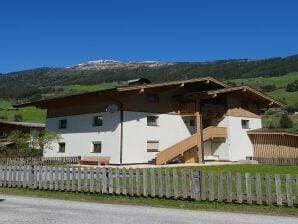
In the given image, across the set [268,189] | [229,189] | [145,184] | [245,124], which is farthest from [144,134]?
[268,189]

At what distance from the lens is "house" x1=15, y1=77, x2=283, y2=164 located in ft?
104

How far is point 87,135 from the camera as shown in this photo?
3356 cm

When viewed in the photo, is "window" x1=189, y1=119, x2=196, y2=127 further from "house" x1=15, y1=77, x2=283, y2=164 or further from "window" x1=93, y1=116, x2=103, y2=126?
"window" x1=93, y1=116, x2=103, y2=126

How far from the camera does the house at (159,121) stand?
31594 millimetres

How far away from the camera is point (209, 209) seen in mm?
11211

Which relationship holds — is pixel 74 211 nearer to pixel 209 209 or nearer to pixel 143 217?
pixel 143 217

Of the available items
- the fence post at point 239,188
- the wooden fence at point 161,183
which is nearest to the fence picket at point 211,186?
the wooden fence at point 161,183

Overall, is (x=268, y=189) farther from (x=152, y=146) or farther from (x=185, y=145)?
(x=152, y=146)

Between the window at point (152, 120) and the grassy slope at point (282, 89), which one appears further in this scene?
the grassy slope at point (282, 89)

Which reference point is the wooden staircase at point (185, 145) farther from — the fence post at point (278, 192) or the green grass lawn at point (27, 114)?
the green grass lawn at point (27, 114)

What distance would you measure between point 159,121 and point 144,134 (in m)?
2.04

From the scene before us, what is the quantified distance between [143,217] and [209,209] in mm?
2379

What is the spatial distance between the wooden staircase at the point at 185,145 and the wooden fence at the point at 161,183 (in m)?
16.1

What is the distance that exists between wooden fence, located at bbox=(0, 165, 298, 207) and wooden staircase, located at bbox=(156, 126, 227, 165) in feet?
52.8
